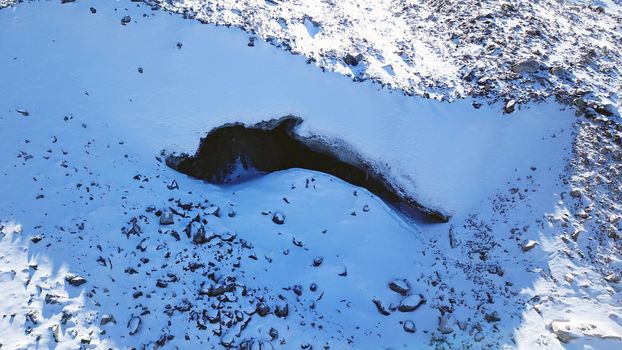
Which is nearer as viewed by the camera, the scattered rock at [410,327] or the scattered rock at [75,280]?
the scattered rock at [75,280]

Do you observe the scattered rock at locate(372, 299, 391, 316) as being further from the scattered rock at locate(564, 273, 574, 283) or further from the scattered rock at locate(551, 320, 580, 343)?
the scattered rock at locate(564, 273, 574, 283)

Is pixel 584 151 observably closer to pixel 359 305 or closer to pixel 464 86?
pixel 464 86

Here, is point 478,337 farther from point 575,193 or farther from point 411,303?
point 575,193

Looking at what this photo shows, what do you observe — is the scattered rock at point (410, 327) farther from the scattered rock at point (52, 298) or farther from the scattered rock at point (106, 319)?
the scattered rock at point (52, 298)

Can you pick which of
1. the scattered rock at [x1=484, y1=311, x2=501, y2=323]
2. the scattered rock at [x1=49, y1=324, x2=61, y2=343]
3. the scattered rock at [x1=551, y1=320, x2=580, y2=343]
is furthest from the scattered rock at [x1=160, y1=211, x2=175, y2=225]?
the scattered rock at [x1=551, y1=320, x2=580, y2=343]

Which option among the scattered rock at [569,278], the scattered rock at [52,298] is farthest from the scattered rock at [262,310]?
the scattered rock at [569,278]

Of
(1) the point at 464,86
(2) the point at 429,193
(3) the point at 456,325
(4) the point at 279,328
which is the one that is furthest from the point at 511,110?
(4) the point at 279,328
